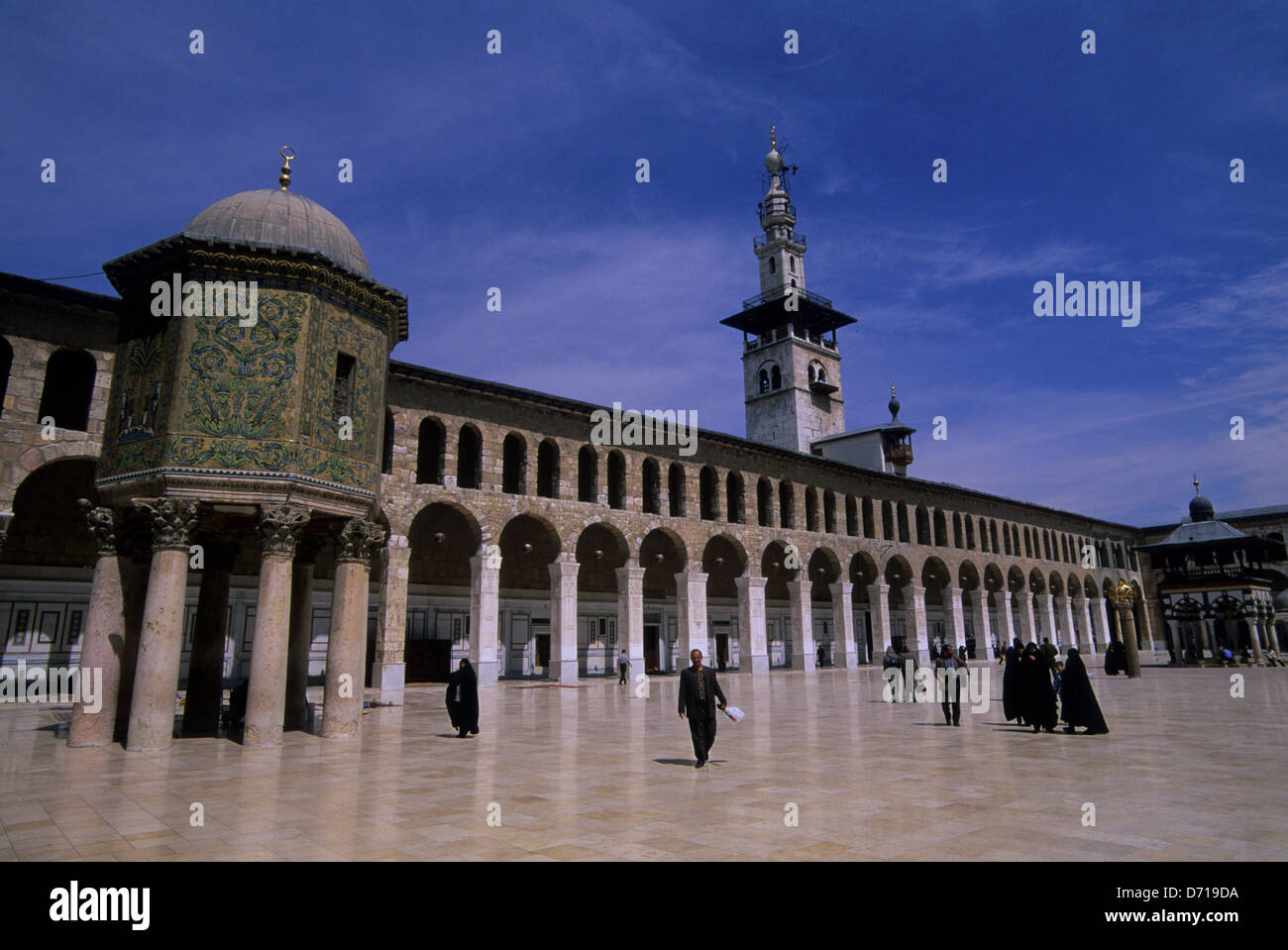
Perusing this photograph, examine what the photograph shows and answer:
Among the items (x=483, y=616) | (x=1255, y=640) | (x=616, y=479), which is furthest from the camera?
(x=1255, y=640)

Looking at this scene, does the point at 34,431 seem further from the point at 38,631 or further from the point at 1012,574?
the point at 1012,574

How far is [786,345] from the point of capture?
52594 mm

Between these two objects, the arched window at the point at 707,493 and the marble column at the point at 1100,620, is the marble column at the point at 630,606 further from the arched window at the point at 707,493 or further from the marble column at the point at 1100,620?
the marble column at the point at 1100,620

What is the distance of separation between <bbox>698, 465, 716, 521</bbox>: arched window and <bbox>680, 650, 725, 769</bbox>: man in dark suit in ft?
71.3

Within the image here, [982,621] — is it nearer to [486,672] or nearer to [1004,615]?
[1004,615]

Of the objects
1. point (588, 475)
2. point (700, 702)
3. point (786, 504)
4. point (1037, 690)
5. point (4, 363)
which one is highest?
point (4, 363)

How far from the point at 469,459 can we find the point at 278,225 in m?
14.9

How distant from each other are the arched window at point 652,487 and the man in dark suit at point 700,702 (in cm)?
1965

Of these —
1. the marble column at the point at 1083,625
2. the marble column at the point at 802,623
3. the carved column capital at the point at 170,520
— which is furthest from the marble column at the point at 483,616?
the marble column at the point at 1083,625

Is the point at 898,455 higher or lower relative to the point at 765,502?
higher

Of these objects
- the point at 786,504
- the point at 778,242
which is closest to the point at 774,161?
the point at 778,242

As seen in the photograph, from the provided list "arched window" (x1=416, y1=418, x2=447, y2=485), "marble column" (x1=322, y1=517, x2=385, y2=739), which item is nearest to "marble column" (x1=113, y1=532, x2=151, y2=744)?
"marble column" (x1=322, y1=517, x2=385, y2=739)

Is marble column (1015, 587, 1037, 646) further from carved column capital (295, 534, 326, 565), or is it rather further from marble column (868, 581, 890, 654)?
carved column capital (295, 534, 326, 565)
